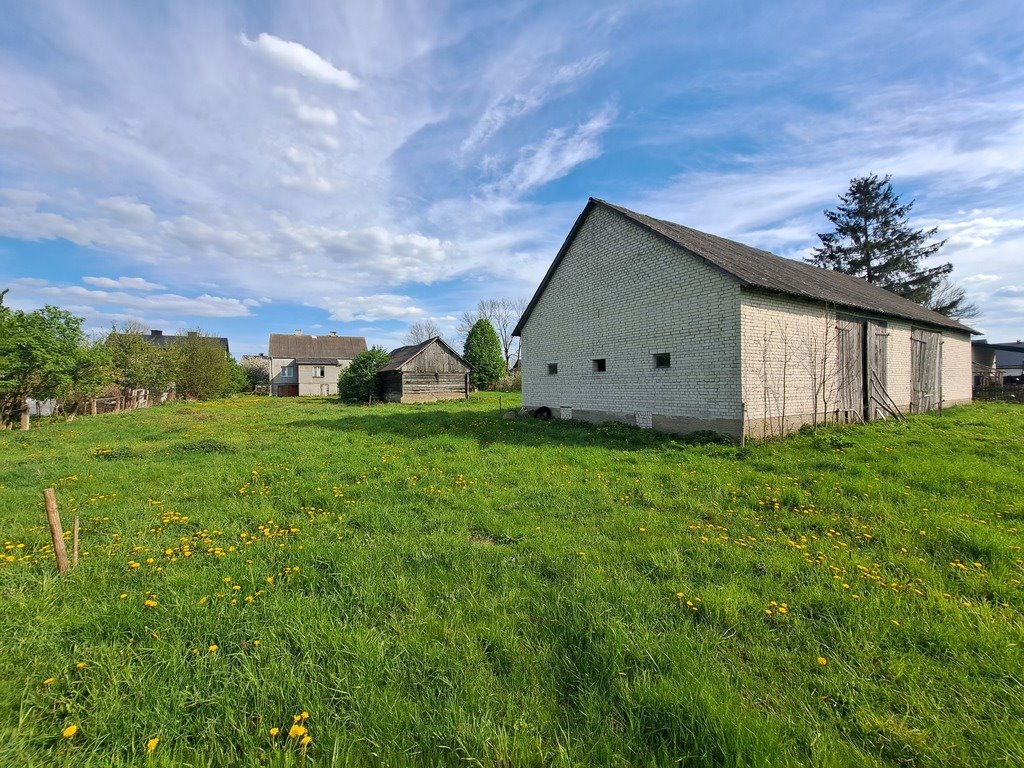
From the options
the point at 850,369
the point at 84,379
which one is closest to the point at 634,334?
the point at 850,369

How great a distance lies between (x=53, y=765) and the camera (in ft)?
6.89

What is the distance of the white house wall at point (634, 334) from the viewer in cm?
1062

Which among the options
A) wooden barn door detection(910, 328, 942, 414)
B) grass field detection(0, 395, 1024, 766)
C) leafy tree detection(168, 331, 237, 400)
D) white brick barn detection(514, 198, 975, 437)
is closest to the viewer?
grass field detection(0, 395, 1024, 766)

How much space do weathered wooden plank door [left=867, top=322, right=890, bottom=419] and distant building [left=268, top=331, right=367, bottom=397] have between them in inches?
1856

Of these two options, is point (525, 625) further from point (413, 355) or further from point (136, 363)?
point (136, 363)

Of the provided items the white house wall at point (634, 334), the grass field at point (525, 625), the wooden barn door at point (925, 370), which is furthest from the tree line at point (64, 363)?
the wooden barn door at point (925, 370)

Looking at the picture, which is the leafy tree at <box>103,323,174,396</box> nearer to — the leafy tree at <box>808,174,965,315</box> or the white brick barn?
the white brick barn

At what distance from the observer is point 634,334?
42.0ft

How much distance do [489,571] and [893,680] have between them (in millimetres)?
2989

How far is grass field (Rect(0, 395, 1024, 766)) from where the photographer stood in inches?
87.8

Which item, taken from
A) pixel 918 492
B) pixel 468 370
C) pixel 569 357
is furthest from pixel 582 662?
pixel 468 370

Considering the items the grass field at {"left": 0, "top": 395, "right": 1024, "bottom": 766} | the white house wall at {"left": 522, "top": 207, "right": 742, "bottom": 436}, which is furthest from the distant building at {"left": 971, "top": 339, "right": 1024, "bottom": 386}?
the grass field at {"left": 0, "top": 395, "right": 1024, "bottom": 766}

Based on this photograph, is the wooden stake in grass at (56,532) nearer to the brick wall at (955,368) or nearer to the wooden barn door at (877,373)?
the wooden barn door at (877,373)

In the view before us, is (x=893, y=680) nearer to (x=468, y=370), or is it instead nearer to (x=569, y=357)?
(x=569, y=357)
